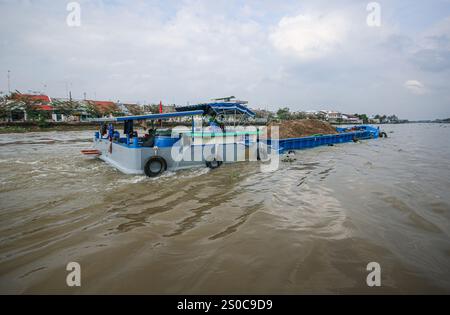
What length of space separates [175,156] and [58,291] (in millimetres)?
6465

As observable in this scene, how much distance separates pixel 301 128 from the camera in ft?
67.0

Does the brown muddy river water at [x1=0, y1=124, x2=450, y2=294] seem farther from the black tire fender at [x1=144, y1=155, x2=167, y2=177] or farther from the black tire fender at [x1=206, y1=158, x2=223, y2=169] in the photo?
the black tire fender at [x1=206, y1=158, x2=223, y2=169]

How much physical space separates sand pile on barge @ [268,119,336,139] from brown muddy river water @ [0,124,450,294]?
11.5 m

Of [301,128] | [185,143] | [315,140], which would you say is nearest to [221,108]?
[185,143]

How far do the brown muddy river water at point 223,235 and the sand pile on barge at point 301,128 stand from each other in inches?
453

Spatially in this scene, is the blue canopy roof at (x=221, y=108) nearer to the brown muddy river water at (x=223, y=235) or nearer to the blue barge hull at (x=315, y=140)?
the brown muddy river water at (x=223, y=235)

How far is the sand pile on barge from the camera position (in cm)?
1908

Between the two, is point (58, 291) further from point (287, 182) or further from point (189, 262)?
point (287, 182)

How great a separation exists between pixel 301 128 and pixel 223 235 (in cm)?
1786

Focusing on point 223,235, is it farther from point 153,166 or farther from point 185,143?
point 185,143

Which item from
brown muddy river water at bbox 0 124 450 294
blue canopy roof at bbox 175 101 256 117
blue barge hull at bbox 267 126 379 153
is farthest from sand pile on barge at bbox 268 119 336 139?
brown muddy river water at bbox 0 124 450 294

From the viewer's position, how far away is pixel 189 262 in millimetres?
3361
